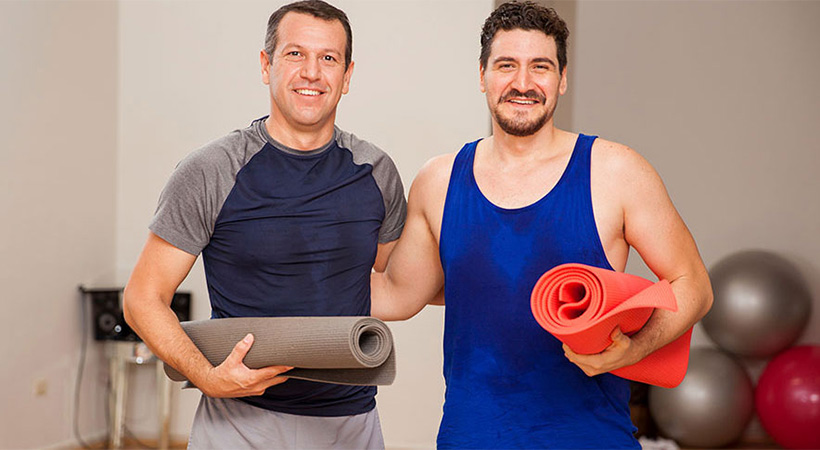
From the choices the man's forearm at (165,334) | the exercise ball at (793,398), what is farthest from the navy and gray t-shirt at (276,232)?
the exercise ball at (793,398)

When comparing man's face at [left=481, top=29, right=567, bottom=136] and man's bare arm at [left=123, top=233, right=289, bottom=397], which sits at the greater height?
man's face at [left=481, top=29, right=567, bottom=136]

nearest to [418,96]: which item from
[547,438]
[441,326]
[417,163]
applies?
[417,163]

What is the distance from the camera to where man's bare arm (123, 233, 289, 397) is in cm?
171

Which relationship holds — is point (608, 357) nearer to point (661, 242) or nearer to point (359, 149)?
point (661, 242)

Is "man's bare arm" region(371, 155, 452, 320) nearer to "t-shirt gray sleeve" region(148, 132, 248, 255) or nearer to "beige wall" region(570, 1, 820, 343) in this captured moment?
"t-shirt gray sleeve" region(148, 132, 248, 255)

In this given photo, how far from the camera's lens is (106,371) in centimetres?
484

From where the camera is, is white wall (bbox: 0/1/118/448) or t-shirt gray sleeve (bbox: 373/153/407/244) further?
white wall (bbox: 0/1/118/448)

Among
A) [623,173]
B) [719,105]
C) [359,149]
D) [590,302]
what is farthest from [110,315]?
[719,105]

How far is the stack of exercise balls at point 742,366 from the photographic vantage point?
425cm

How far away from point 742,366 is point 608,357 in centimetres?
327

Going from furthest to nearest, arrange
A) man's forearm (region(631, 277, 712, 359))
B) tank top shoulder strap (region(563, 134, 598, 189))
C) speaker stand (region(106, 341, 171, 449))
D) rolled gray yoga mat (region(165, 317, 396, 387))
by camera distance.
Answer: speaker stand (region(106, 341, 171, 449)), tank top shoulder strap (region(563, 134, 598, 189)), man's forearm (region(631, 277, 712, 359)), rolled gray yoga mat (region(165, 317, 396, 387))

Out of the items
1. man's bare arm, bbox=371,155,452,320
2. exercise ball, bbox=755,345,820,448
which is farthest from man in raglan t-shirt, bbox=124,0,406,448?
exercise ball, bbox=755,345,820,448

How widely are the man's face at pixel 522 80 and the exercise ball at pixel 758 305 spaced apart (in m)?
2.94

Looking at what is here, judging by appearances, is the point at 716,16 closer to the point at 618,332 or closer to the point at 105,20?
the point at 105,20
